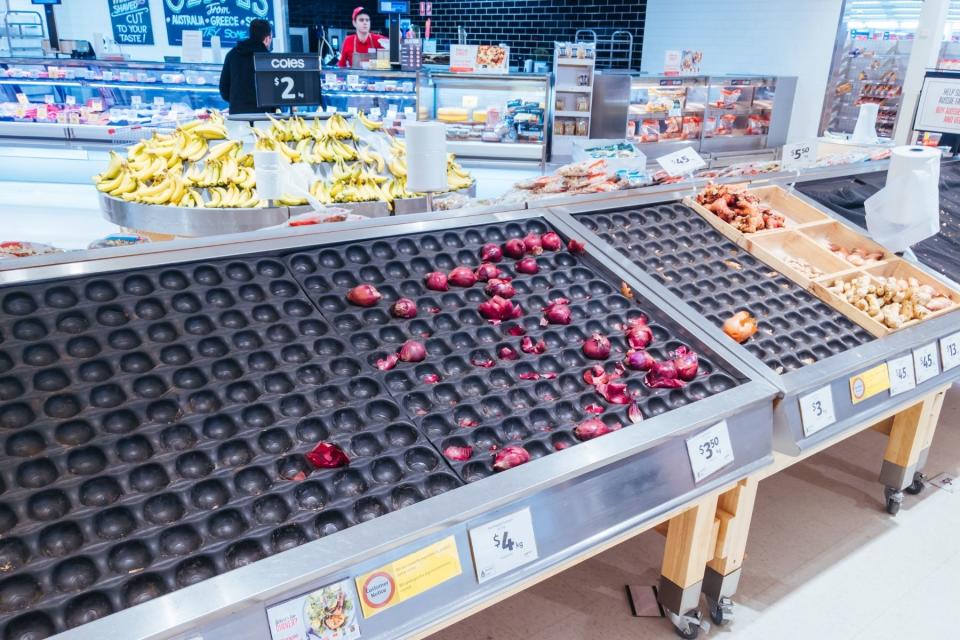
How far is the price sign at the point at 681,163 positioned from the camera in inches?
111

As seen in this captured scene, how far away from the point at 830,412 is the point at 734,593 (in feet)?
2.29

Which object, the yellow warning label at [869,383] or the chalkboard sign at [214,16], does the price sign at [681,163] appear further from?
the chalkboard sign at [214,16]

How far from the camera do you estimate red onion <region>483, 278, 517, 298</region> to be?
178 cm

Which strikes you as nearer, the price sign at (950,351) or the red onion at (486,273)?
the red onion at (486,273)

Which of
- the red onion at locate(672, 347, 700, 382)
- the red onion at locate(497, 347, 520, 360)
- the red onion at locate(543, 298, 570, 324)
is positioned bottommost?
the red onion at locate(672, 347, 700, 382)

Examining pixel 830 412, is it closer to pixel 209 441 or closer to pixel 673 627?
pixel 673 627

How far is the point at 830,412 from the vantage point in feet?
5.98

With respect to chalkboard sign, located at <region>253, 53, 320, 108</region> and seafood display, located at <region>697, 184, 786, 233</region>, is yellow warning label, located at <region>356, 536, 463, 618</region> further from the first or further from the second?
chalkboard sign, located at <region>253, 53, 320, 108</region>

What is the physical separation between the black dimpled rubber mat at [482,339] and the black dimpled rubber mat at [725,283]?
0.18m

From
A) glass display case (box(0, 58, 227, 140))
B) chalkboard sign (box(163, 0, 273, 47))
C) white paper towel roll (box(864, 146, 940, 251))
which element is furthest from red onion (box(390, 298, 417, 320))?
chalkboard sign (box(163, 0, 273, 47))

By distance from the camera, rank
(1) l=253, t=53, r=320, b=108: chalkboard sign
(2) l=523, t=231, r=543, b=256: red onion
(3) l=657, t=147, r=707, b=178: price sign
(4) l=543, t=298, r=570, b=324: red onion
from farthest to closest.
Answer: (1) l=253, t=53, r=320, b=108: chalkboard sign < (3) l=657, t=147, r=707, b=178: price sign < (2) l=523, t=231, r=543, b=256: red onion < (4) l=543, t=298, r=570, b=324: red onion

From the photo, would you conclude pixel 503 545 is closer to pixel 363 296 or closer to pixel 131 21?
pixel 363 296

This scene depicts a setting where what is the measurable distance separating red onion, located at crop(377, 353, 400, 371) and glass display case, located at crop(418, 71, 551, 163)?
5.96 m

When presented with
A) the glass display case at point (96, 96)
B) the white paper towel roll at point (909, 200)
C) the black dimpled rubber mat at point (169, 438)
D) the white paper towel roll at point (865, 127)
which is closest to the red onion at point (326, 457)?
the black dimpled rubber mat at point (169, 438)
